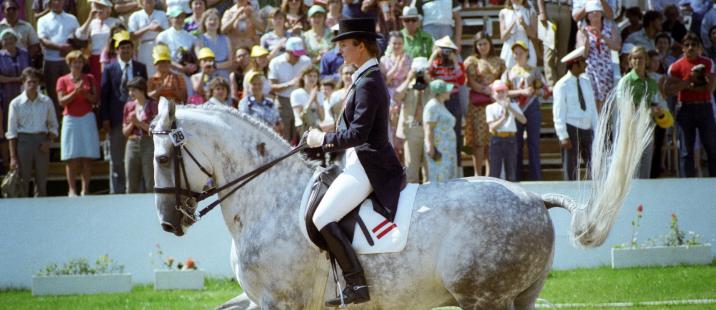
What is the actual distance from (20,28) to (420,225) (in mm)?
11658

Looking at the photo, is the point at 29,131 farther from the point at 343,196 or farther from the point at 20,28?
the point at 343,196

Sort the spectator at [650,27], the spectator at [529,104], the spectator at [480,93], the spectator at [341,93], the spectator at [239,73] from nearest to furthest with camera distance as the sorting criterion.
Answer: the spectator at [341,93] → the spectator at [529,104] → the spectator at [480,93] → the spectator at [239,73] → the spectator at [650,27]

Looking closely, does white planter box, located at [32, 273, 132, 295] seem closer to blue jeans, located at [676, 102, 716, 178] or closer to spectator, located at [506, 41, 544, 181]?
spectator, located at [506, 41, 544, 181]

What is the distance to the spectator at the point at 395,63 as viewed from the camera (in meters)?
15.6

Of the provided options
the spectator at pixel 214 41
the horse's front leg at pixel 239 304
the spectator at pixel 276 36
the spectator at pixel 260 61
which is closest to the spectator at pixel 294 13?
the spectator at pixel 276 36

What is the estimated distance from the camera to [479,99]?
16172mm

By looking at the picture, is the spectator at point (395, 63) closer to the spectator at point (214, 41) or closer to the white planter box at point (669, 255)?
the spectator at point (214, 41)

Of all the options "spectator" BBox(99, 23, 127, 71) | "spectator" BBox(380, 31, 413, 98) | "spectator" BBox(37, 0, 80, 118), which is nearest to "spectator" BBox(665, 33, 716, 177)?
"spectator" BBox(380, 31, 413, 98)

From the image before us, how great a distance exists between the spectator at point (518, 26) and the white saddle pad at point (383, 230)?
33.8 ft

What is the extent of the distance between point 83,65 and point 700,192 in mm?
8658

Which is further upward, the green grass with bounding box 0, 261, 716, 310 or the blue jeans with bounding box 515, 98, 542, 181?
the blue jeans with bounding box 515, 98, 542, 181

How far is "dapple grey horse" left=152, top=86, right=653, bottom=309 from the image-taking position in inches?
289

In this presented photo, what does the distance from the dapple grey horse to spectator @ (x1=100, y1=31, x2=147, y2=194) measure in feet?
26.3

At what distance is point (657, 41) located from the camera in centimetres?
1816
